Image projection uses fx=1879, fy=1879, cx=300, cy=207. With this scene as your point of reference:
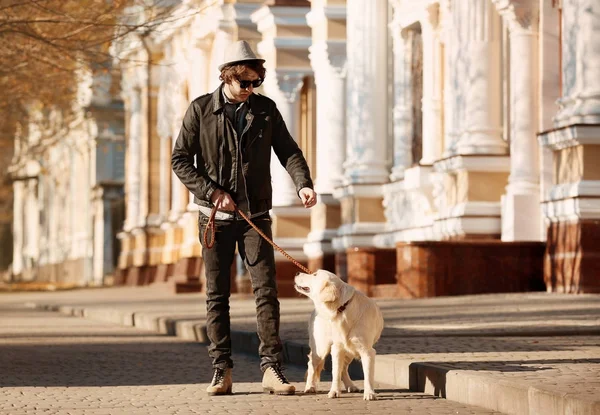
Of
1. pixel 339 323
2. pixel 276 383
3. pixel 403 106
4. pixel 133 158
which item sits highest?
pixel 133 158

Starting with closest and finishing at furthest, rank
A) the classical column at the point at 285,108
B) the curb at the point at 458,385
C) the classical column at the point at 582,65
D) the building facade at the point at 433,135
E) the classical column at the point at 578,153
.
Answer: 1. the curb at the point at 458,385
2. the classical column at the point at 578,153
3. the classical column at the point at 582,65
4. the building facade at the point at 433,135
5. the classical column at the point at 285,108

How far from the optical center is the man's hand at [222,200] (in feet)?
38.3

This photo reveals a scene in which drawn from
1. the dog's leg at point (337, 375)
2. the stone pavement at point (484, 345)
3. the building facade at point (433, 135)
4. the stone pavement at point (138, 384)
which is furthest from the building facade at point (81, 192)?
the dog's leg at point (337, 375)

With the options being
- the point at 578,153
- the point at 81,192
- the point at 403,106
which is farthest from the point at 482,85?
the point at 81,192

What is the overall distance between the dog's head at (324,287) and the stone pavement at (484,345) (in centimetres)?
88

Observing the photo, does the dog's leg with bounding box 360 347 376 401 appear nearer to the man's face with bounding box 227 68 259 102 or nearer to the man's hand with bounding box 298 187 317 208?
the man's hand with bounding box 298 187 317 208

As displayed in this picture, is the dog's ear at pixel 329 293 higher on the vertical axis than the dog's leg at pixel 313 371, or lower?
higher

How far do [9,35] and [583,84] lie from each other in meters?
8.34

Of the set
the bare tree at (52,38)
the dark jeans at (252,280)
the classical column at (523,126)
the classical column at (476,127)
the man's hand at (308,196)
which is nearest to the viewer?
the man's hand at (308,196)

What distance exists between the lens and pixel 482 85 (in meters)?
24.9

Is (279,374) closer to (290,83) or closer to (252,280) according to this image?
(252,280)

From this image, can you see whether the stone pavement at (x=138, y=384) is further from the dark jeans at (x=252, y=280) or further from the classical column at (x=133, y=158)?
the classical column at (x=133, y=158)

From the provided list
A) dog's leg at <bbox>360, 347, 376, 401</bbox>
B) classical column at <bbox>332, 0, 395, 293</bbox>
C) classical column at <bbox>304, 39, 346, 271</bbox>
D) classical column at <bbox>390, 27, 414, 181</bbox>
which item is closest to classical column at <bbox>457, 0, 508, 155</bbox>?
classical column at <bbox>390, 27, 414, 181</bbox>

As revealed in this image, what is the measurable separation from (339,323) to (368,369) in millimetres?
344
